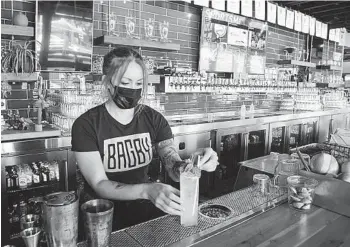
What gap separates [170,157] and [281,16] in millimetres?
4859

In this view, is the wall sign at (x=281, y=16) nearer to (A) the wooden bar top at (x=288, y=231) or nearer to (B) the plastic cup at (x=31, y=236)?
(A) the wooden bar top at (x=288, y=231)

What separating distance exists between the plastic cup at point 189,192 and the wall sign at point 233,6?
416 cm

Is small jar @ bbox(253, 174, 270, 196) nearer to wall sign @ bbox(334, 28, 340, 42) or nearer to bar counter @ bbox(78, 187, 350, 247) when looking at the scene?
bar counter @ bbox(78, 187, 350, 247)

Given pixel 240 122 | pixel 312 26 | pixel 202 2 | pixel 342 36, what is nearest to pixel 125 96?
pixel 240 122

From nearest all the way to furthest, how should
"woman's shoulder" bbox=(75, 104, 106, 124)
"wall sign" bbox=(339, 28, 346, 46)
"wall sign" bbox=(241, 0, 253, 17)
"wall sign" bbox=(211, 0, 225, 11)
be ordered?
"woman's shoulder" bbox=(75, 104, 106, 124)
"wall sign" bbox=(211, 0, 225, 11)
"wall sign" bbox=(241, 0, 253, 17)
"wall sign" bbox=(339, 28, 346, 46)

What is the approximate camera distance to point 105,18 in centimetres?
380

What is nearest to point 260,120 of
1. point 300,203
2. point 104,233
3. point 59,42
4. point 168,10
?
point 168,10

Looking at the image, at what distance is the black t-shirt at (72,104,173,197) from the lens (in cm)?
171

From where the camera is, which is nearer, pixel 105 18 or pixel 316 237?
pixel 316 237

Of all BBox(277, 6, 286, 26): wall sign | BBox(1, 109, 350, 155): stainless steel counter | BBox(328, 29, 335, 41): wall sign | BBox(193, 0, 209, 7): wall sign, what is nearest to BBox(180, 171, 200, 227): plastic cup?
BBox(1, 109, 350, 155): stainless steel counter

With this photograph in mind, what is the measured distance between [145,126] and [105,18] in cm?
234

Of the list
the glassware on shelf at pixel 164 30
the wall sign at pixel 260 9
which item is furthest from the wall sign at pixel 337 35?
the glassware on shelf at pixel 164 30

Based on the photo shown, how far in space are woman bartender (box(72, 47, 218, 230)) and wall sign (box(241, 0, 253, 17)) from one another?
363 centimetres

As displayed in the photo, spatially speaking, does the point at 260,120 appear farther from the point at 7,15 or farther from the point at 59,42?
the point at 7,15
